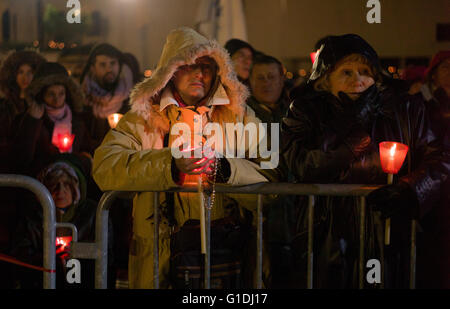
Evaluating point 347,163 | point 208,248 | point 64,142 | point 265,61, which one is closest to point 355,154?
point 347,163

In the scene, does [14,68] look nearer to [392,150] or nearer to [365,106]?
[365,106]

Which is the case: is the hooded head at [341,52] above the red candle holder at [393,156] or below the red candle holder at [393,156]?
above

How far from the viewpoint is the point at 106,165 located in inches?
123

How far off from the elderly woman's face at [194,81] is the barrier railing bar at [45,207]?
109cm

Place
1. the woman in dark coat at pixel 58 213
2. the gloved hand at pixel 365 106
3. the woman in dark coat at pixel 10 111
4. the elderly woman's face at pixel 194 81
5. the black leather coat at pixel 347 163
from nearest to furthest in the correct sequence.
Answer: the black leather coat at pixel 347 163 < the gloved hand at pixel 365 106 < the elderly woman's face at pixel 194 81 < the woman in dark coat at pixel 58 213 < the woman in dark coat at pixel 10 111

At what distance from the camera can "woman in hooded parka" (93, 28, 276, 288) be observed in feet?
9.95

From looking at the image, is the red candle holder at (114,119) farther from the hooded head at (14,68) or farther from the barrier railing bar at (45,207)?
the barrier railing bar at (45,207)

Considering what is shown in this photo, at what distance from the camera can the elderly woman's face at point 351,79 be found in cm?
336

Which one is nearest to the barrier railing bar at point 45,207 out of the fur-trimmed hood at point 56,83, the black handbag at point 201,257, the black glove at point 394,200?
the black handbag at point 201,257

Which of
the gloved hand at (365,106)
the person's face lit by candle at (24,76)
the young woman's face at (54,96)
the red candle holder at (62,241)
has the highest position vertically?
the person's face lit by candle at (24,76)

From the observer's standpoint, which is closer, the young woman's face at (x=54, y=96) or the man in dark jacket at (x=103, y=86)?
the young woman's face at (x=54, y=96)

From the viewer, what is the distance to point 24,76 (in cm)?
552

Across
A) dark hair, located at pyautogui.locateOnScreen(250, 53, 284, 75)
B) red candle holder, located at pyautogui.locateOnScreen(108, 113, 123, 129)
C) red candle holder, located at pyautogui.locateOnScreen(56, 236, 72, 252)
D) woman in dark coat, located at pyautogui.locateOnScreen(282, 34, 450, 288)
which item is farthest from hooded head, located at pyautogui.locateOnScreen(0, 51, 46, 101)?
woman in dark coat, located at pyautogui.locateOnScreen(282, 34, 450, 288)
